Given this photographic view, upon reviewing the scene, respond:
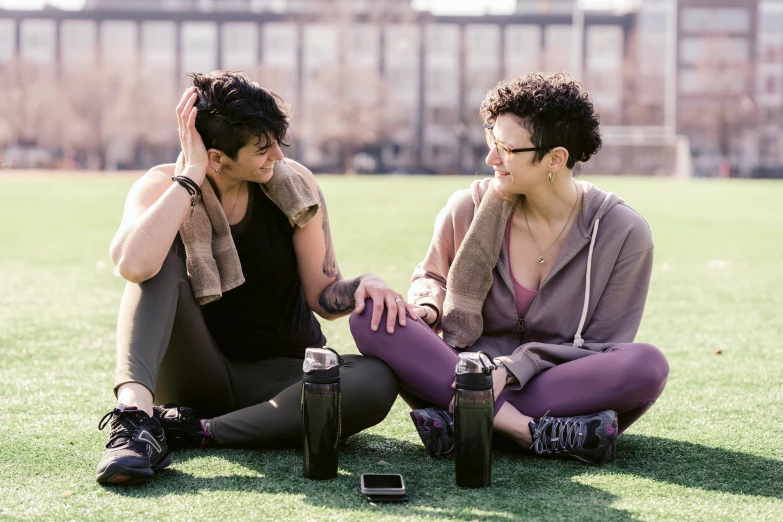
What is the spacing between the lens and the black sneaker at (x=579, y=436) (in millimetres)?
3104

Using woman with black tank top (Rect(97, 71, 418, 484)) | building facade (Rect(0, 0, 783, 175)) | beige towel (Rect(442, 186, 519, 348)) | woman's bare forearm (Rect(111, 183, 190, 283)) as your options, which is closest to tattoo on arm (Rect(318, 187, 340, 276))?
woman with black tank top (Rect(97, 71, 418, 484))

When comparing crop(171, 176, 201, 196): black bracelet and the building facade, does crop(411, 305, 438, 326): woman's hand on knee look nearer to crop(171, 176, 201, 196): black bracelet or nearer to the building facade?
crop(171, 176, 201, 196): black bracelet

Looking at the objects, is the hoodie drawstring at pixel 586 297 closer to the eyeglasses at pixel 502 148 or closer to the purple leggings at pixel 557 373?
the purple leggings at pixel 557 373

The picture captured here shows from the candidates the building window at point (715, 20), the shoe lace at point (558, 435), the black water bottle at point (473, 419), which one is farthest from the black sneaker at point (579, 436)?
the building window at point (715, 20)

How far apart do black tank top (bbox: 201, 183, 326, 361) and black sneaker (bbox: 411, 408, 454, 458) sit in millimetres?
639

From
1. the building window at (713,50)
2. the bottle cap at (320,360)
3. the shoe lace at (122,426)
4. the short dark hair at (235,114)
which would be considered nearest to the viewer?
the bottle cap at (320,360)

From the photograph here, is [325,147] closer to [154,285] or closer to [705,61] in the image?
[705,61]

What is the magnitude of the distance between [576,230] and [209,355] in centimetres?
131

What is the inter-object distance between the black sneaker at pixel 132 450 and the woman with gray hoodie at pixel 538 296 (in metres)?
0.72

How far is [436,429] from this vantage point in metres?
3.14

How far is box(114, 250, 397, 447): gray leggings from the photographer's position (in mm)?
3049

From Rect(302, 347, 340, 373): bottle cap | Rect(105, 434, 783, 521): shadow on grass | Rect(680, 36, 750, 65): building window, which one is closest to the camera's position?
Rect(105, 434, 783, 521): shadow on grass

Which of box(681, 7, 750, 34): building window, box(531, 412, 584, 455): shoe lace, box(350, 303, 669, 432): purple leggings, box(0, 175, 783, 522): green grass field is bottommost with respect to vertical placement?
box(0, 175, 783, 522): green grass field

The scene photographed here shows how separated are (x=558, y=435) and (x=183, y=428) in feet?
3.97
